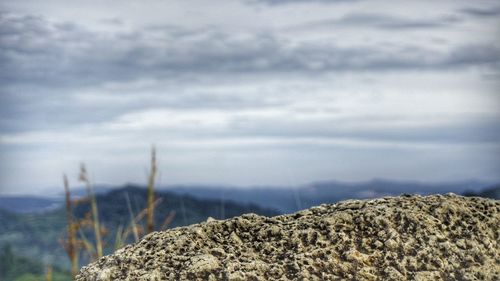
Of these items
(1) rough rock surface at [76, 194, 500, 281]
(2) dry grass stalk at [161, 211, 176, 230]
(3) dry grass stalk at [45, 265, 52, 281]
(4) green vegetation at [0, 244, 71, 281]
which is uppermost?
(1) rough rock surface at [76, 194, 500, 281]

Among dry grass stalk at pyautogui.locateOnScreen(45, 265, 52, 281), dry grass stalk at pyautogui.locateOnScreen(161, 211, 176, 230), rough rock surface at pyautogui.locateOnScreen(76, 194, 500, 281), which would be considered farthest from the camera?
dry grass stalk at pyautogui.locateOnScreen(45, 265, 52, 281)

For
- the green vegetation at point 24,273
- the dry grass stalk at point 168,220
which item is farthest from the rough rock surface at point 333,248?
the green vegetation at point 24,273

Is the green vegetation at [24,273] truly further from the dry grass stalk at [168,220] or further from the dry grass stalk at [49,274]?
the dry grass stalk at [168,220]

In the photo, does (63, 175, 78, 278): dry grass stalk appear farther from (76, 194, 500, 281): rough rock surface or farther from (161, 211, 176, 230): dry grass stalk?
(76, 194, 500, 281): rough rock surface

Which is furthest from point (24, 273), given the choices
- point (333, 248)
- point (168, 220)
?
point (333, 248)

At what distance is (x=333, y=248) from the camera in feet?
7.95

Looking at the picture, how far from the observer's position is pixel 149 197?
3889 mm

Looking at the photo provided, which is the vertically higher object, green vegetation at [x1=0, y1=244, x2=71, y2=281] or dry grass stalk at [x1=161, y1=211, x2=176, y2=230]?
dry grass stalk at [x1=161, y1=211, x2=176, y2=230]

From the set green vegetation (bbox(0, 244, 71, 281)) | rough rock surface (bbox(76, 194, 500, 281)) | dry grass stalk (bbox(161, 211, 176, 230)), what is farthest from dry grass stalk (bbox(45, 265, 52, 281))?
rough rock surface (bbox(76, 194, 500, 281))

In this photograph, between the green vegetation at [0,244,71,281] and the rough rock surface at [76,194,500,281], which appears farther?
the green vegetation at [0,244,71,281]

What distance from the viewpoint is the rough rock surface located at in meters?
2.35

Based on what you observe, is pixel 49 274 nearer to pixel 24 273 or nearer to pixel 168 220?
pixel 168 220

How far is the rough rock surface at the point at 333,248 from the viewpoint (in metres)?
2.35

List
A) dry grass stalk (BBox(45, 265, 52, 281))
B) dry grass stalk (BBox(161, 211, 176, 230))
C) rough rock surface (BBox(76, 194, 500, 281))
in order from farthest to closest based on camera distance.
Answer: dry grass stalk (BBox(45, 265, 52, 281))
dry grass stalk (BBox(161, 211, 176, 230))
rough rock surface (BBox(76, 194, 500, 281))
